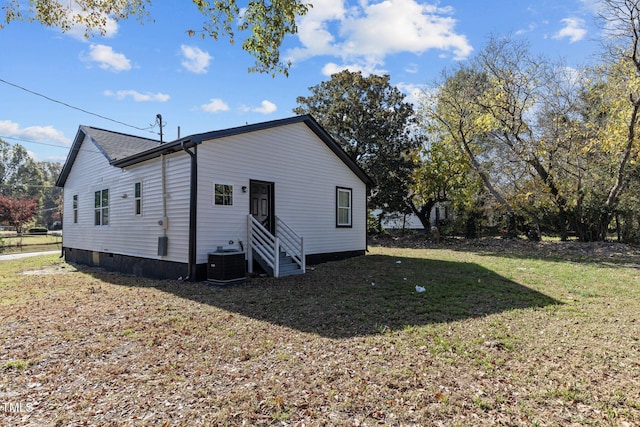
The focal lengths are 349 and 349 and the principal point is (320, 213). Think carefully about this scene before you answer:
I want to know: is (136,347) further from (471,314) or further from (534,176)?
(534,176)

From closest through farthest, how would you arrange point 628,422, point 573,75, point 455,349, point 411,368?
point 628,422
point 411,368
point 455,349
point 573,75

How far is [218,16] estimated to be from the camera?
615cm

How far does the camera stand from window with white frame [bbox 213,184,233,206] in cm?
872

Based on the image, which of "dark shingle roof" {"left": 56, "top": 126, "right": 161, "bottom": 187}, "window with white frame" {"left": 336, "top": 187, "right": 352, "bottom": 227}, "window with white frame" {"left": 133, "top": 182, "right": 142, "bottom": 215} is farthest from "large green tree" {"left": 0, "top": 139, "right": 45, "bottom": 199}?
"window with white frame" {"left": 336, "top": 187, "right": 352, "bottom": 227}

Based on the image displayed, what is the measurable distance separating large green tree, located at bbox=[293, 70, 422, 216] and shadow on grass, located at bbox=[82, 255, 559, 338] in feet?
37.5

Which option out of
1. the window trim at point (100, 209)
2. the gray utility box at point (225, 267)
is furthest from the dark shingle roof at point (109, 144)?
the gray utility box at point (225, 267)

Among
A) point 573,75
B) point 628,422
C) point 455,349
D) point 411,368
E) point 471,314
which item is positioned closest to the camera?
point 628,422

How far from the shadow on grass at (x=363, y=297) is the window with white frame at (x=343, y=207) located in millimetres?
2909

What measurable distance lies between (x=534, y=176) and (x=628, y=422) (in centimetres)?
1691

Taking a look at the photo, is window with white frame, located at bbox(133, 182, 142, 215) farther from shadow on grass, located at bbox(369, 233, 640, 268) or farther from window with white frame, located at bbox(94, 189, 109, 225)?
shadow on grass, located at bbox(369, 233, 640, 268)

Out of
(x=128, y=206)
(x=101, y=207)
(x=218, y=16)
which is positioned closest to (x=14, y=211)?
(x=101, y=207)

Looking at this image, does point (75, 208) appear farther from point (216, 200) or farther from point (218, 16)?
point (218, 16)

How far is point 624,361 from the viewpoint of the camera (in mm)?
3791

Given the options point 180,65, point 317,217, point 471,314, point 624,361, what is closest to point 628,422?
point 624,361
